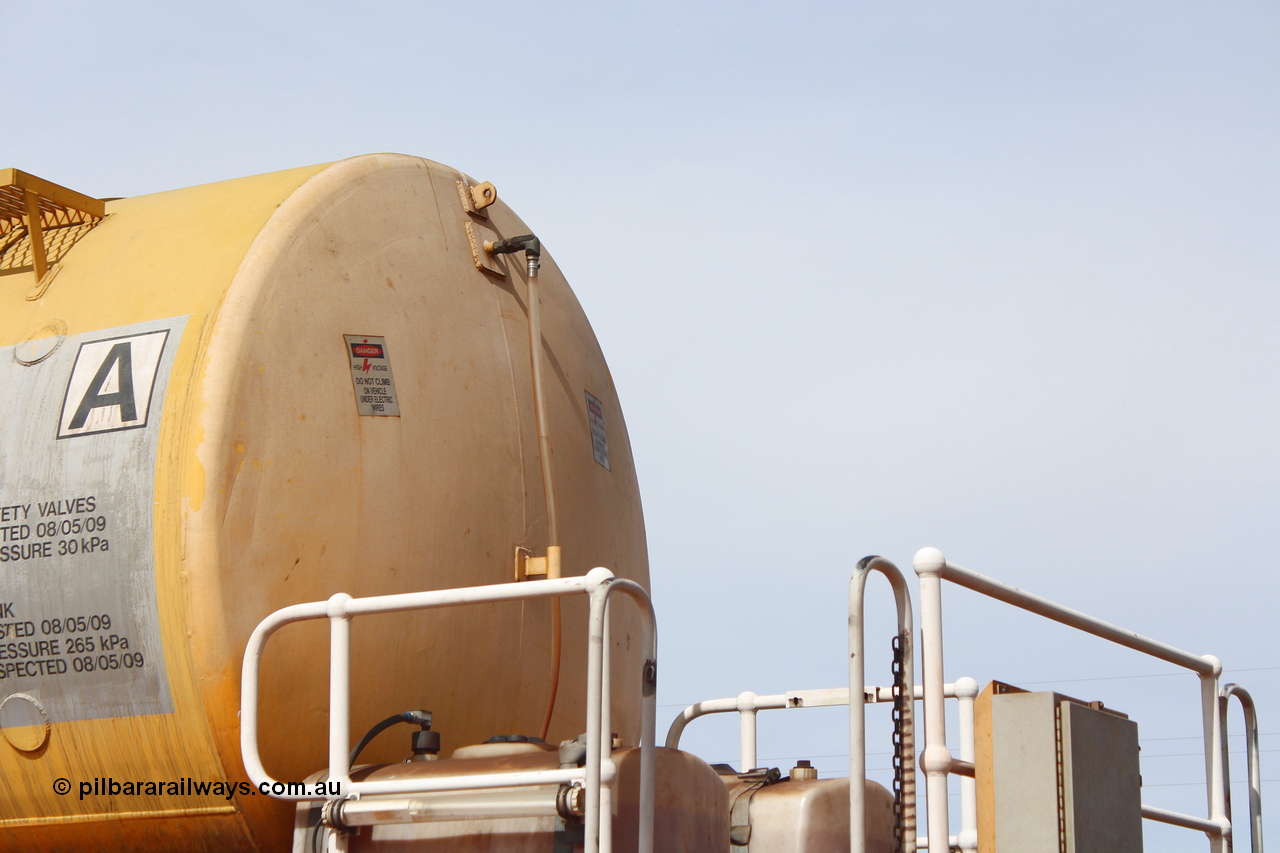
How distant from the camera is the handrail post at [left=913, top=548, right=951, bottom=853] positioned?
3.56m

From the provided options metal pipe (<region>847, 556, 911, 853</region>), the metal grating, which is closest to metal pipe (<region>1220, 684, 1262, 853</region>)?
metal pipe (<region>847, 556, 911, 853</region>)

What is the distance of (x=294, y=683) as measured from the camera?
14.9ft

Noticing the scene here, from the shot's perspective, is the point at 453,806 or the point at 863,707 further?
the point at 453,806

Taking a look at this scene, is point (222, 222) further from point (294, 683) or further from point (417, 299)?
point (294, 683)

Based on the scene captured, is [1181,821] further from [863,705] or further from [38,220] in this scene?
[38,220]

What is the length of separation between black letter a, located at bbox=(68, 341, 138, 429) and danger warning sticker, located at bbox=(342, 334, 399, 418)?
28.7 inches

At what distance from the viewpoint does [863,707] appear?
3654 millimetres

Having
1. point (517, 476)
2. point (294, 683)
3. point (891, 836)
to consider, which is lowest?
point (891, 836)

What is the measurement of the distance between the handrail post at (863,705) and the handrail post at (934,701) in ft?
0.36

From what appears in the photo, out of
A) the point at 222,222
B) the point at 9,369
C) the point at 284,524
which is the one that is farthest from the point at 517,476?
the point at 9,369

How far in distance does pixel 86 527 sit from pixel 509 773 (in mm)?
1691

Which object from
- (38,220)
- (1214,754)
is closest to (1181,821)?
(1214,754)

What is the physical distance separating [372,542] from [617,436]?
187 centimetres

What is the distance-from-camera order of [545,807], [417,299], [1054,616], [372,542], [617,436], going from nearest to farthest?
[545,807] → [1054,616] → [372,542] → [417,299] → [617,436]
